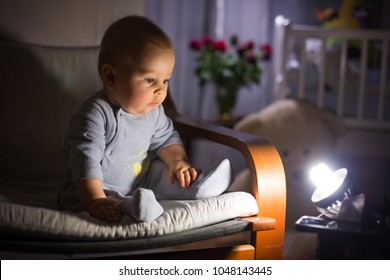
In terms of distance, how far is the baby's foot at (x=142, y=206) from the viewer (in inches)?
51.2

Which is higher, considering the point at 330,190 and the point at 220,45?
the point at 220,45

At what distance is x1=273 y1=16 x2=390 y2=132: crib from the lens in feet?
9.99

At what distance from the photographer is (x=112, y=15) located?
205cm

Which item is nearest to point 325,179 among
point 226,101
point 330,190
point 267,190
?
point 330,190

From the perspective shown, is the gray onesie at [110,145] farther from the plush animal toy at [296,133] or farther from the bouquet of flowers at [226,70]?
the bouquet of flowers at [226,70]

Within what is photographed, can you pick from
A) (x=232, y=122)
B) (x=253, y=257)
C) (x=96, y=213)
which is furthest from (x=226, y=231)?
(x=232, y=122)

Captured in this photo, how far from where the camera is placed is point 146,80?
150 cm

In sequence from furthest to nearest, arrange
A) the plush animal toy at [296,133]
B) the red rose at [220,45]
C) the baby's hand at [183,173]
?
the red rose at [220,45], the plush animal toy at [296,133], the baby's hand at [183,173]

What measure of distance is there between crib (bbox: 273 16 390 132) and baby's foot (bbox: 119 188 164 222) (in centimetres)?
186

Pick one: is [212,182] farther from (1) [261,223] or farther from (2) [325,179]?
(2) [325,179]

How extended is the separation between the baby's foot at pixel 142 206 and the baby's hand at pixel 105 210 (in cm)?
2

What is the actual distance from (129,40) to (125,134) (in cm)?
22

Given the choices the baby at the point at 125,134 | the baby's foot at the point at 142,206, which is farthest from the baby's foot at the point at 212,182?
the baby's foot at the point at 142,206
